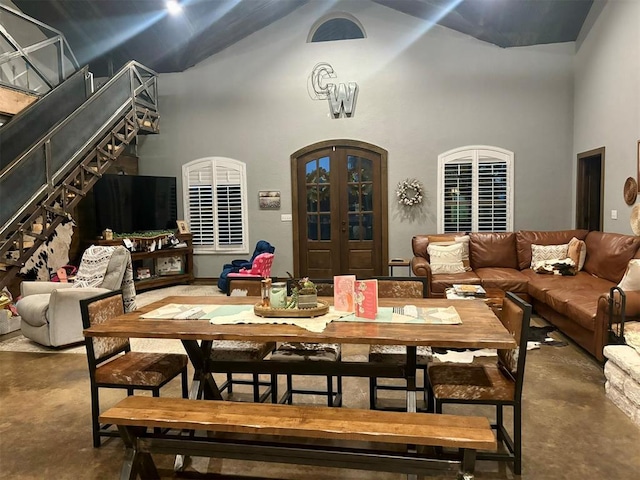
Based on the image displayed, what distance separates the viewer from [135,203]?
7.36 metres

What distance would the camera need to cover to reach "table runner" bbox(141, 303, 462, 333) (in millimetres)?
2326

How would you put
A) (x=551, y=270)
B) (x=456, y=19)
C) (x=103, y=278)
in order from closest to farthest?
(x=103, y=278) → (x=551, y=270) → (x=456, y=19)

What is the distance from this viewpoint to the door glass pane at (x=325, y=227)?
24.8 ft

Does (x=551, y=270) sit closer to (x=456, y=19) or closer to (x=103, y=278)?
(x=456, y=19)

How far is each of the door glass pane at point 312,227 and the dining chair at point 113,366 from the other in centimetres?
499

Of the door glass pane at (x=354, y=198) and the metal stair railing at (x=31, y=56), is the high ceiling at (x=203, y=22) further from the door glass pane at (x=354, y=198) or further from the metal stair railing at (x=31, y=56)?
the door glass pane at (x=354, y=198)

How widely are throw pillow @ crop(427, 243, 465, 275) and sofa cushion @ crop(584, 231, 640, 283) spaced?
1.42 metres

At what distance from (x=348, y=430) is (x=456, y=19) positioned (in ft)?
21.5

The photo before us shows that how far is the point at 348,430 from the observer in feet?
6.08

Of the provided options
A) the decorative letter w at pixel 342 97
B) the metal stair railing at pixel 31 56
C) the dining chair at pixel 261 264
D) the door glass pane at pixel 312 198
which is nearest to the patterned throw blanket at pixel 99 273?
the dining chair at pixel 261 264

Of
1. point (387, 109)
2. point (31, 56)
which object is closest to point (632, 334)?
point (387, 109)

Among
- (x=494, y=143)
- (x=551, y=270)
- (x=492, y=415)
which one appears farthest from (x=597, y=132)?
(x=492, y=415)

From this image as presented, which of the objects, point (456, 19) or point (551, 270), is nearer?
point (551, 270)

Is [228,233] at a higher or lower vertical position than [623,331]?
higher
